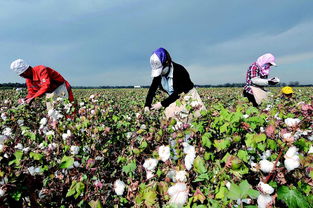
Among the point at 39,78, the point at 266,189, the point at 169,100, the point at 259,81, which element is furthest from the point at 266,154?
the point at 39,78

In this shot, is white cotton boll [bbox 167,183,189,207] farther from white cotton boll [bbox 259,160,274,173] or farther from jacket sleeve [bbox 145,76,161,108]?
jacket sleeve [bbox 145,76,161,108]

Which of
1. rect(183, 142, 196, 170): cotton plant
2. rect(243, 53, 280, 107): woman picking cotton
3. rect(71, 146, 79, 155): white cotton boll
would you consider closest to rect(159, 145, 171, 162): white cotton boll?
rect(183, 142, 196, 170): cotton plant

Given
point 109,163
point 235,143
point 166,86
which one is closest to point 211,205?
point 235,143

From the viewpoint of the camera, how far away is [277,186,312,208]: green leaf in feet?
3.58

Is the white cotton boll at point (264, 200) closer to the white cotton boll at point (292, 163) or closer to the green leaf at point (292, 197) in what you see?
the green leaf at point (292, 197)

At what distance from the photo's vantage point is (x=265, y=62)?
16.5ft

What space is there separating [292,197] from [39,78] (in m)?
5.14

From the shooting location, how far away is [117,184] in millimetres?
1672

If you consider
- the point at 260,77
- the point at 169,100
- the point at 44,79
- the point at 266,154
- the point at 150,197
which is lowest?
the point at 150,197

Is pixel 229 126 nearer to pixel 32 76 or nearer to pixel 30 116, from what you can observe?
pixel 30 116

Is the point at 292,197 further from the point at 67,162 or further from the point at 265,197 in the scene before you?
the point at 67,162

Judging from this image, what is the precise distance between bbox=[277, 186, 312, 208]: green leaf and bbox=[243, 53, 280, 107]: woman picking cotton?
413 cm

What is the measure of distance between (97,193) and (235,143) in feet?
3.68

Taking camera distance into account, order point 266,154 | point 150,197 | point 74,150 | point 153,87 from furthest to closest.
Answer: point 153,87, point 74,150, point 266,154, point 150,197
